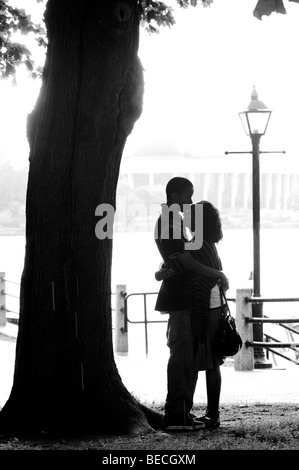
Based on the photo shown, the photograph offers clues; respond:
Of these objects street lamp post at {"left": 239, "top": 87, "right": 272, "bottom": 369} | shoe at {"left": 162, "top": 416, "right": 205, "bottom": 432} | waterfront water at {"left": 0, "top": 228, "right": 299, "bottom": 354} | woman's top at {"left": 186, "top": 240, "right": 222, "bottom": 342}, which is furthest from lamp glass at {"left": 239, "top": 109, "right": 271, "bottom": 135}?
waterfront water at {"left": 0, "top": 228, "right": 299, "bottom": 354}

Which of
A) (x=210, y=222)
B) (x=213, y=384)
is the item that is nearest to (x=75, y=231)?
(x=210, y=222)

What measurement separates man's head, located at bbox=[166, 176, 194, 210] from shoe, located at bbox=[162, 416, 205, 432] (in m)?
1.30

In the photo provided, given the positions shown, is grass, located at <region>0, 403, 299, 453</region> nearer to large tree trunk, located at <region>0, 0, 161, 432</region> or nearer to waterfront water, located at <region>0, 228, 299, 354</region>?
large tree trunk, located at <region>0, 0, 161, 432</region>

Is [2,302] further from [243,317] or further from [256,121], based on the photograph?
[243,317]

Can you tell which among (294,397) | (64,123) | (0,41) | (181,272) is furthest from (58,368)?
(0,41)

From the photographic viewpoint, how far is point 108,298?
6.54 metres

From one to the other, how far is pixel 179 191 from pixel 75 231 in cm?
68

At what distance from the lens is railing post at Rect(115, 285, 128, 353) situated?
1414cm

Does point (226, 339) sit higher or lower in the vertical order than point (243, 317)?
higher

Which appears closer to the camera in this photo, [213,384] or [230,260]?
[213,384]

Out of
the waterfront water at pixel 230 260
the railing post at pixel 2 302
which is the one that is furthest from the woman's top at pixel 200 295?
the waterfront water at pixel 230 260

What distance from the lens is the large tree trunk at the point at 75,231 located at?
638cm

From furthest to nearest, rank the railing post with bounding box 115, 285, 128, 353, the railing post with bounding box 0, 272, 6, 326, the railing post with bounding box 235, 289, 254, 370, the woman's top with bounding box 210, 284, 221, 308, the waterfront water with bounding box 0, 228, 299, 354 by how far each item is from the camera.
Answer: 1. the waterfront water with bounding box 0, 228, 299, 354
2. the railing post with bounding box 0, 272, 6, 326
3. the railing post with bounding box 115, 285, 128, 353
4. the railing post with bounding box 235, 289, 254, 370
5. the woman's top with bounding box 210, 284, 221, 308

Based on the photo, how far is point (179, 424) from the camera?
6.48m
